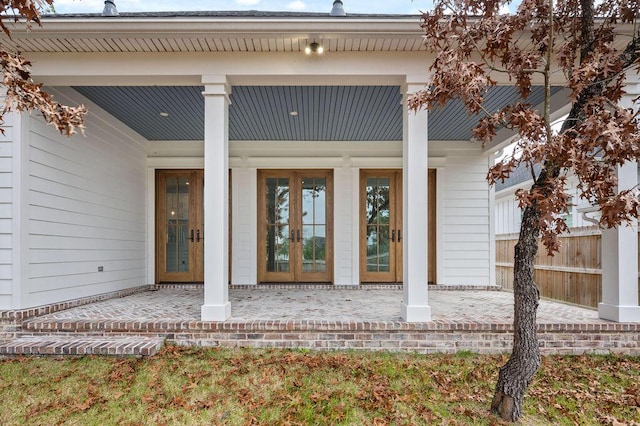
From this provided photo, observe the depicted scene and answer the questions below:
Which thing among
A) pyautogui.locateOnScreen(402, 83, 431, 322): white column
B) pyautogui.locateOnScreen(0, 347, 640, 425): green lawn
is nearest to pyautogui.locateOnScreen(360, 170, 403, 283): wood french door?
pyautogui.locateOnScreen(402, 83, 431, 322): white column

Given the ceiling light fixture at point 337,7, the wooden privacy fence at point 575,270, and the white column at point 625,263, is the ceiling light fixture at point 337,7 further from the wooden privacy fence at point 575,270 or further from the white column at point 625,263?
the wooden privacy fence at point 575,270

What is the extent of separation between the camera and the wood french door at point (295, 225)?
694cm

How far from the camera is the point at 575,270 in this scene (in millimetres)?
5465

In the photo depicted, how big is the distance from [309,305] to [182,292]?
258cm

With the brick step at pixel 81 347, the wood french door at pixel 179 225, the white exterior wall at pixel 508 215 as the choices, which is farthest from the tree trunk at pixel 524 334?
the white exterior wall at pixel 508 215

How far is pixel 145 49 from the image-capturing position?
3.84 metres

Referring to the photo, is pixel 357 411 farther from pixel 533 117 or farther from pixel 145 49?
pixel 145 49

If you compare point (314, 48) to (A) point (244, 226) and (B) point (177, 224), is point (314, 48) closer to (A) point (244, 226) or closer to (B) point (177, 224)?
(A) point (244, 226)

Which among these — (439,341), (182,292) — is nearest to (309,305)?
(439,341)

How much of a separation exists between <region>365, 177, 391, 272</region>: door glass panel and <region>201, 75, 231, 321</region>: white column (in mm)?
3623

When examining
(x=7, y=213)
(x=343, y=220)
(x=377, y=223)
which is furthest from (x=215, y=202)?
(x=377, y=223)

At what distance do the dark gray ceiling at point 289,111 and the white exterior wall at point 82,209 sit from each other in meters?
0.48

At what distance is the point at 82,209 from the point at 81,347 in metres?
2.24

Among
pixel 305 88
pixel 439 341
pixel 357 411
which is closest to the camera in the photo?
pixel 357 411
